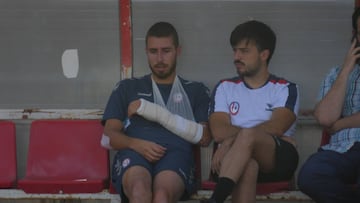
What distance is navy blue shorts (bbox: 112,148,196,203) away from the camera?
4.34 meters

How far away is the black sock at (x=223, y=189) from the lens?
158 inches

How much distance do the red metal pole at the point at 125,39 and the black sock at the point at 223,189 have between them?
4.88ft

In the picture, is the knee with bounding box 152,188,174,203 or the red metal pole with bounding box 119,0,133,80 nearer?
the knee with bounding box 152,188,174,203

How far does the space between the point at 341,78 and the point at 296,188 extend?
713 mm

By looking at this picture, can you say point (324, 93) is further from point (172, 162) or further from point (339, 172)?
point (172, 162)

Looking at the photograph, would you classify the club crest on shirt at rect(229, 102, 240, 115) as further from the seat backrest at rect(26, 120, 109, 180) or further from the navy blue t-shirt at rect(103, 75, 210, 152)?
the seat backrest at rect(26, 120, 109, 180)

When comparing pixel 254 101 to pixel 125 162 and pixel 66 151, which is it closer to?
pixel 125 162

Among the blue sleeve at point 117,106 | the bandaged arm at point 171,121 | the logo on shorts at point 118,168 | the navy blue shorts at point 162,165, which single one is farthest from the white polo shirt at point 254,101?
the logo on shorts at point 118,168

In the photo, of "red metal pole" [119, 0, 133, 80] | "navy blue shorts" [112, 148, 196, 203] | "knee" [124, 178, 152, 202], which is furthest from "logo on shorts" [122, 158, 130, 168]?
"red metal pole" [119, 0, 133, 80]

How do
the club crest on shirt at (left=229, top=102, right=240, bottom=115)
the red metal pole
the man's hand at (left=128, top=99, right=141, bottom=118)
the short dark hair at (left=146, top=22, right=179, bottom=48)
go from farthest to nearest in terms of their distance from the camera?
the red metal pole → the short dark hair at (left=146, top=22, right=179, bottom=48) → the club crest on shirt at (left=229, top=102, right=240, bottom=115) → the man's hand at (left=128, top=99, right=141, bottom=118)

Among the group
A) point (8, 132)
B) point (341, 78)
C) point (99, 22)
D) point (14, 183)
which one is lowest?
point (14, 183)

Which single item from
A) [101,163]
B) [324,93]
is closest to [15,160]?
[101,163]

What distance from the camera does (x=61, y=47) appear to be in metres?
5.29

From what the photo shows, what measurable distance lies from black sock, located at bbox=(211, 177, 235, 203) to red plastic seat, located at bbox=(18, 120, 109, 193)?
98 centimetres
